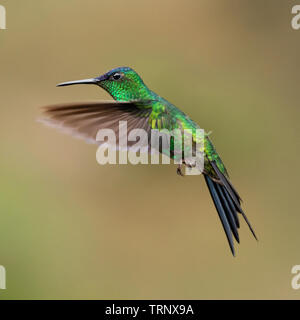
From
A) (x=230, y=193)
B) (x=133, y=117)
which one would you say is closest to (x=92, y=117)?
(x=133, y=117)

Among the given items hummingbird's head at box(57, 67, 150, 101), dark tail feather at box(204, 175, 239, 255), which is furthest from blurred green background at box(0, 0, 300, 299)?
hummingbird's head at box(57, 67, 150, 101)

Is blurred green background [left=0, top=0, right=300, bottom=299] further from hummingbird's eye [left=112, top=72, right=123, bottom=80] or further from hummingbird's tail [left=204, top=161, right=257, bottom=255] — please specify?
hummingbird's eye [left=112, top=72, right=123, bottom=80]

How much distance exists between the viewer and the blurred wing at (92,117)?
2.61ft

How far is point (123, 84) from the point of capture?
0.99 metres

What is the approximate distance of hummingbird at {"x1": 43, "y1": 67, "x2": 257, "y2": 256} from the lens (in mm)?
813

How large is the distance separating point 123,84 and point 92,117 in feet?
0.58

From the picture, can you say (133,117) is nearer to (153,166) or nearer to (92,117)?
(92,117)

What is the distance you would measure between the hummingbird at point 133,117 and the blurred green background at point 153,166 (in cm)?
159

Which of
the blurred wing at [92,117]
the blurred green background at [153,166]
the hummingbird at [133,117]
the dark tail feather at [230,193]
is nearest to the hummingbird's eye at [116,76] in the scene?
the hummingbird at [133,117]

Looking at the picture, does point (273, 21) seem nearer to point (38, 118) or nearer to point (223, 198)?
point (223, 198)

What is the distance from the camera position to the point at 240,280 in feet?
8.43

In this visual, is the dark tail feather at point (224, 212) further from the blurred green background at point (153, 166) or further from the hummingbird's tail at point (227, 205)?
the blurred green background at point (153, 166)
